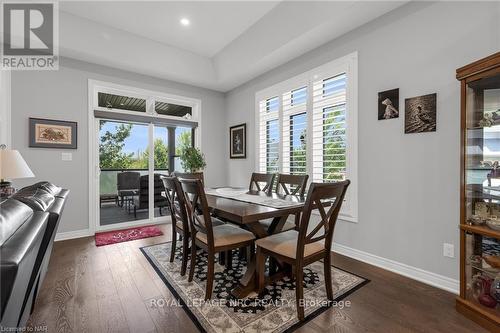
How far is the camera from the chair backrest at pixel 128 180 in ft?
13.8

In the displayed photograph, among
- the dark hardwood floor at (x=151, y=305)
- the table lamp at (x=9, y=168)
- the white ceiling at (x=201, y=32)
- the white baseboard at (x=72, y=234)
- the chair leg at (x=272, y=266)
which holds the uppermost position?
the white ceiling at (x=201, y=32)

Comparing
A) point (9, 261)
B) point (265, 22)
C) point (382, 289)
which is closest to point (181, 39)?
point (265, 22)

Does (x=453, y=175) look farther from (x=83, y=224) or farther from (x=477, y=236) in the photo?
(x=83, y=224)

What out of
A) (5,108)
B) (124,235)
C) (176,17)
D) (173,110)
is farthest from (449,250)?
(5,108)

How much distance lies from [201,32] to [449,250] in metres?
4.08

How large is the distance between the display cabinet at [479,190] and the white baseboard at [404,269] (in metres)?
0.33

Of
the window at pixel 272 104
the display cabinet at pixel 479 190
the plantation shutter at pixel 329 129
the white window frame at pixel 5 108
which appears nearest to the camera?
the display cabinet at pixel 479 190

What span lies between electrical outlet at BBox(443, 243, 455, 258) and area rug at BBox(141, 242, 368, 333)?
735 millimetres

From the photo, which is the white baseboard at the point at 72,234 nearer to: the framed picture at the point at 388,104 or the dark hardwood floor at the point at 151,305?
the dark hardwood floor at the point at 151,305

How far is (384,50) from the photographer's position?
2.46 metres

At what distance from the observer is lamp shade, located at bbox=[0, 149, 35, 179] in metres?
2.25

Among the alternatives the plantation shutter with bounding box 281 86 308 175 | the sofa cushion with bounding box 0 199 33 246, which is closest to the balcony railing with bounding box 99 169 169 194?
the plantation shutter with bounding box 281 86 308 175

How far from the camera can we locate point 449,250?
2.04 m

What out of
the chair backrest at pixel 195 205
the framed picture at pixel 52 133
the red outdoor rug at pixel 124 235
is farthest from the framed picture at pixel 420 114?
the framed picture at pixel 52 133
